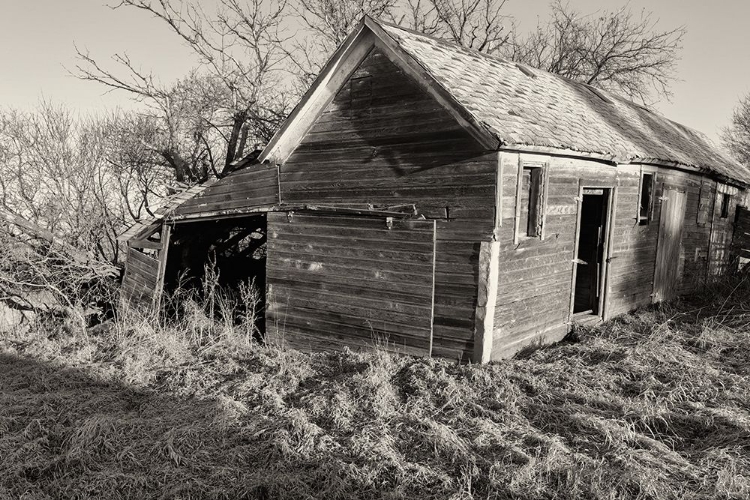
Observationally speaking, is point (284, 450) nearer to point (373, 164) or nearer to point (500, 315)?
point (500, 315)

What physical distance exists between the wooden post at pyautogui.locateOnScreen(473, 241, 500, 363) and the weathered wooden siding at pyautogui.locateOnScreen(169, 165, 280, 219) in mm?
3857

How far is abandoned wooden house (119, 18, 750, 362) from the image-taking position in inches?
303

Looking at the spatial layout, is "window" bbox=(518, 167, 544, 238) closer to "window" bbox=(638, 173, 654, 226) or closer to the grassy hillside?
the grassy hillside

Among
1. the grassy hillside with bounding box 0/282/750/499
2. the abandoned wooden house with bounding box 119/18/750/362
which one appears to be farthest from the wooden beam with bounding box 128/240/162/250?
the grassy hillside with bounding box 0/282/750/499

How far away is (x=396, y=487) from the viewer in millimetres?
4789

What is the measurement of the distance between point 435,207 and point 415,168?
0.66 metres

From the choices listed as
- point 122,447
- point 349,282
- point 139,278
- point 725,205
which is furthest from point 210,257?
point 725,205

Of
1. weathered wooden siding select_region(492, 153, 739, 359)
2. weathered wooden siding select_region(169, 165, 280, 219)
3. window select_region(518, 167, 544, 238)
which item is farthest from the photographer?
weathered wooden siding select_region(169, 165, 280, 219)

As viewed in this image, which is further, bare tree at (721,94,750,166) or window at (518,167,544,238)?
bare tree at (721,94,750,166)

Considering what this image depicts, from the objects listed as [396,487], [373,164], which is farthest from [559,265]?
[396,487]

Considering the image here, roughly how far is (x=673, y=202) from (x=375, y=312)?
7347 millimetres

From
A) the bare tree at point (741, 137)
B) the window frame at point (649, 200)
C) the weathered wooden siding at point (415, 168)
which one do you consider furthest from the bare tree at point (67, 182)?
the bare tree at point (741, 137)

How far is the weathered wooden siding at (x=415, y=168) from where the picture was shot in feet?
25.1

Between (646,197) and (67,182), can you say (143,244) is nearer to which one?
(67,182)
